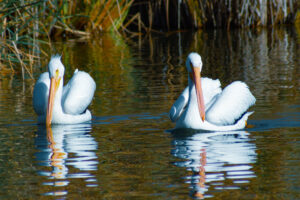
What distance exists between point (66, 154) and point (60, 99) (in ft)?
5.81

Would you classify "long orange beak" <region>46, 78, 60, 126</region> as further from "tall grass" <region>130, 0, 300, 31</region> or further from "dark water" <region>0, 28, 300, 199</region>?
"tall grass" <region>130, 0, 300, 31</region>

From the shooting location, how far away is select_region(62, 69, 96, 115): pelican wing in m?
7.32

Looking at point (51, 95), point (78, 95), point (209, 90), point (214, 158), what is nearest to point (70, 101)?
point (78, 95)

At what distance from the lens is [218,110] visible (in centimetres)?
657

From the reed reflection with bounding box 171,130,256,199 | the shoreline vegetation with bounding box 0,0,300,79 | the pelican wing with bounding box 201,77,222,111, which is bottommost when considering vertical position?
the reed reflection with bounding box 171,130,256,199

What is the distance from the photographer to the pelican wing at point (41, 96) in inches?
292

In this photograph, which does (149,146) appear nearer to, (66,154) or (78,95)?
(66,154)

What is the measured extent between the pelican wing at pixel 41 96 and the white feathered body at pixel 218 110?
1.59 m

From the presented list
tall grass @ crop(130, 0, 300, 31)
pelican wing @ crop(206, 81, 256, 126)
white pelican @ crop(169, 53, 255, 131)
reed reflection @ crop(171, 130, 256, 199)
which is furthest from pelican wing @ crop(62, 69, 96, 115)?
tall grass @ crop(130, 0, 300, 31)

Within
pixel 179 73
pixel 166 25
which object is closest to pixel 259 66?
pixel 179 73

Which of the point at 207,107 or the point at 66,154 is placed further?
the point at 207,107

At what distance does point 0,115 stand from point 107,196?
3535 mm

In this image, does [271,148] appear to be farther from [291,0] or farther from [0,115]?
[291,0]

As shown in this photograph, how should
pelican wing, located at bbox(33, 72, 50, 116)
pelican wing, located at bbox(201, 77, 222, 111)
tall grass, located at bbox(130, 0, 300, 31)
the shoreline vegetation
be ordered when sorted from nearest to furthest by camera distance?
pelican wing, located at bbox(201, 77, 222, 111)
pelican wing, located at bbox(33, 72, 50, 116)
the shoreline vegetation
tall grass, located at bbox(130, 0, 300, 31)
